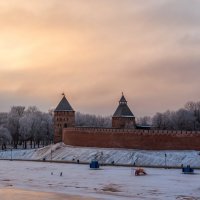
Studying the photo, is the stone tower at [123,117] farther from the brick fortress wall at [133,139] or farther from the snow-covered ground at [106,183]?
the snow-covered ground at [106,183]

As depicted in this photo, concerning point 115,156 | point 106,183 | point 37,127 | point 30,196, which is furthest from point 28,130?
point 30,196

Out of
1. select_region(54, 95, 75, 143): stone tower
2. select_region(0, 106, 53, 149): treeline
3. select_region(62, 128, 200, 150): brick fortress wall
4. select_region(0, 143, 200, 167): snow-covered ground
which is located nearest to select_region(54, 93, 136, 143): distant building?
select_region(54, 95, 75, 143): stone tower

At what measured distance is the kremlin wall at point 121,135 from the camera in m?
52.5

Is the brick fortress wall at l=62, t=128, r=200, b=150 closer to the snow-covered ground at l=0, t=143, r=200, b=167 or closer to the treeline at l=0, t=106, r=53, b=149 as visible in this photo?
the snow-covered ground at l=0, t=143, r=200, b=167

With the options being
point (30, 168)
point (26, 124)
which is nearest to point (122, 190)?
point (30, 168)

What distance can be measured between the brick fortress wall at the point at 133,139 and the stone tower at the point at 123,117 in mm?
6071

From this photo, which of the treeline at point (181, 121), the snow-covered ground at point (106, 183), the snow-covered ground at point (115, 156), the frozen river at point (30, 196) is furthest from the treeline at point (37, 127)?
the frozen river at point (30, 196)

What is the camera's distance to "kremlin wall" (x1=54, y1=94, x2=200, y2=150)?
2067 inches

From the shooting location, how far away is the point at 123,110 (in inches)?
2517

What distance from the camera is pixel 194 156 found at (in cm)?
4912

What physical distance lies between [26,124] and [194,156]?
35.8 m

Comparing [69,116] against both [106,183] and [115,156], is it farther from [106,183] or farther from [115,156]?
[106,183]

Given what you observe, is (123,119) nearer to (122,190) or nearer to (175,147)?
(175,147)

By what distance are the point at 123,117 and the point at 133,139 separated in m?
8.66
